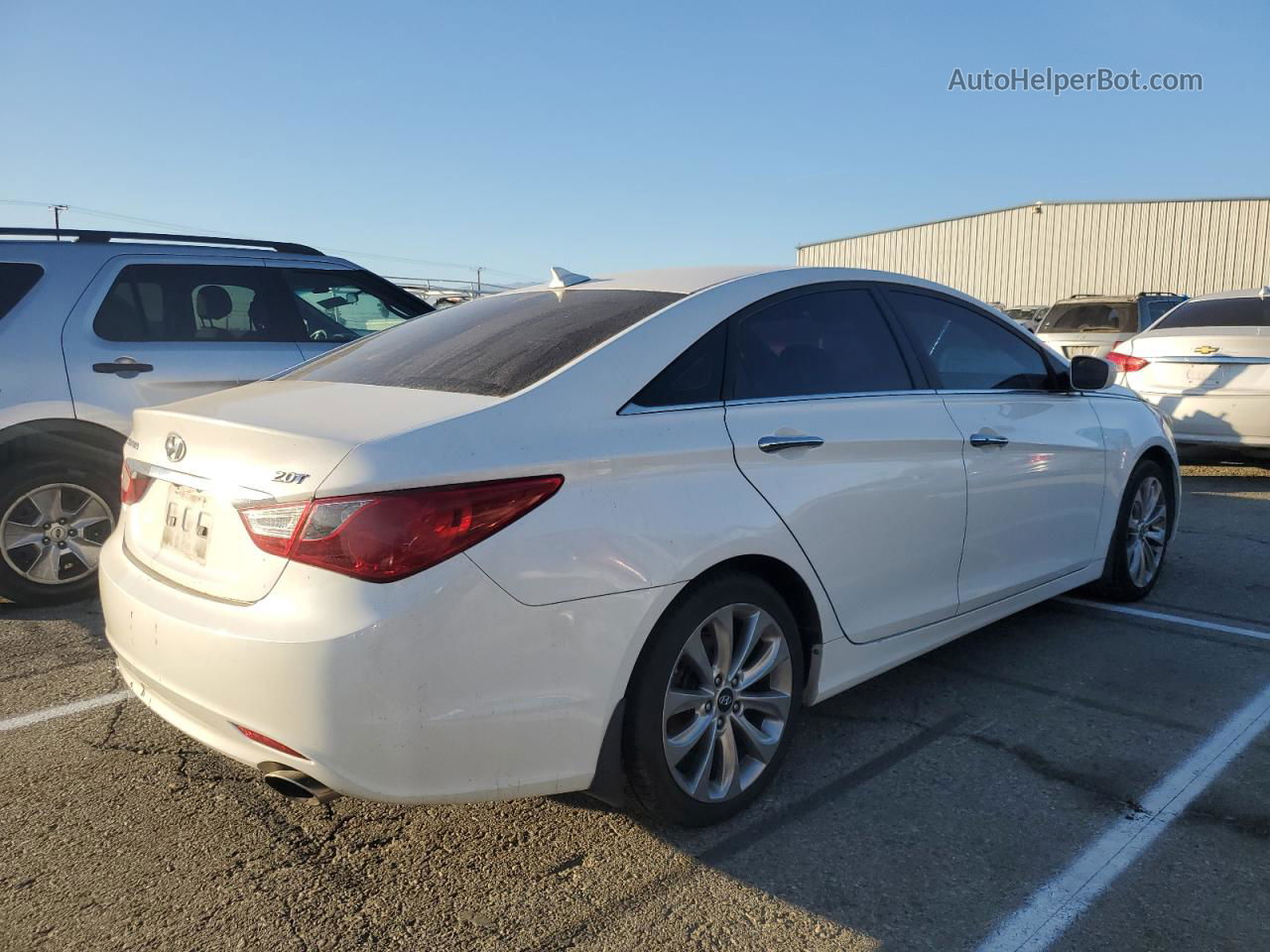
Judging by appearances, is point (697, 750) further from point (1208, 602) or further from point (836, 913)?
point (1208, 602)

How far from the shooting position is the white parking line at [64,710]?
3607 millimetres

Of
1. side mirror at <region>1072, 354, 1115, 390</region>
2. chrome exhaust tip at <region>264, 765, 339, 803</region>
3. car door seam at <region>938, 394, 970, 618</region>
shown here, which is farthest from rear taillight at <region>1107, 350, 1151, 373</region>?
chrome exhaust tip at <region>264, 765, 339, 803</region>

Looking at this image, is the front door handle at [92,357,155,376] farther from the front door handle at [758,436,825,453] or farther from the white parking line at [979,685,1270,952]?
the white parking line at [979,685,1270,952]

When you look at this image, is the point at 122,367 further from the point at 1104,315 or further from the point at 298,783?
the point at 1104,315

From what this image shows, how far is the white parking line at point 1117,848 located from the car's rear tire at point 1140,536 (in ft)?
4.08

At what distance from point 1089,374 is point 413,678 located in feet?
11.0

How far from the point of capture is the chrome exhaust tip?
2381 millimetres

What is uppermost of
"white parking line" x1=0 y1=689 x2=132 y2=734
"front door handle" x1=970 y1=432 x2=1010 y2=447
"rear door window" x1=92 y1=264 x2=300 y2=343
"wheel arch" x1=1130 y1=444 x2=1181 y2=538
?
"rear door window" x1=92 y1=264 x2=300 y2=343

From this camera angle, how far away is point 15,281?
4.95 metres

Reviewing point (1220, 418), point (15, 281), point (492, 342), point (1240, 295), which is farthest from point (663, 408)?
point (1240, 295)

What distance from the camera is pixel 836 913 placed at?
2510 mm

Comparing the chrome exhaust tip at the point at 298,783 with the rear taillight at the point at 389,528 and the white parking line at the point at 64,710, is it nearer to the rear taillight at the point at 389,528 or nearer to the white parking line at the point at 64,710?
the rear taillight at the point at 389,528

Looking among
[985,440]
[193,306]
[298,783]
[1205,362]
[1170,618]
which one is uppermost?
[193,306]

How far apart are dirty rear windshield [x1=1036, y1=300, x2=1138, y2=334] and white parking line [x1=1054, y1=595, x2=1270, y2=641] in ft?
29.7
